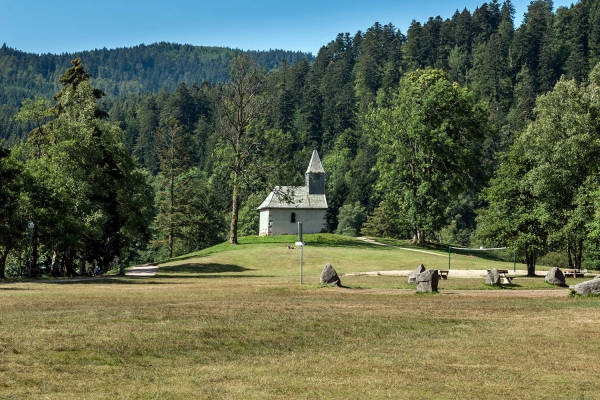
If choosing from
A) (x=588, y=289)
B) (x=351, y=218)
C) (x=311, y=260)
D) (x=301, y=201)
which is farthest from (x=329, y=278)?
(x=351, y=218)

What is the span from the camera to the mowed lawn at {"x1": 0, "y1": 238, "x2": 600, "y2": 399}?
1441cm

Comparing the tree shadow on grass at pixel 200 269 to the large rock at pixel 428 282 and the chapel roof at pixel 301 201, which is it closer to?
the large rock at pixel 428 282

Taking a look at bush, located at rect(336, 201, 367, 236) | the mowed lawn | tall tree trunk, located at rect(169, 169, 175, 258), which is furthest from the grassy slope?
bush, located at rect(336, 201, 367, 236)

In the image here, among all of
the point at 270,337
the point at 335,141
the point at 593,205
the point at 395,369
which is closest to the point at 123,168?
the point at 593,205

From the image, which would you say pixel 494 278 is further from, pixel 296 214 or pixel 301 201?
pixel 296 214

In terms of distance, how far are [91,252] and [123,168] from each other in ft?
23.6

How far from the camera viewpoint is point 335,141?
195750 mm

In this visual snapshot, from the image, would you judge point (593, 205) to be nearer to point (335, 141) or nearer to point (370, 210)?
point (370, 210)

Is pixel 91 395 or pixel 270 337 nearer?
pixel 91 395

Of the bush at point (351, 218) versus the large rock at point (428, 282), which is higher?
the bush at point (351, 218)

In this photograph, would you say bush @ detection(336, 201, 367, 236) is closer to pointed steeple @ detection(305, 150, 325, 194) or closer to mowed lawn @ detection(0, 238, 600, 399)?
pointed steeple @ detection(305, 150, 325, 194)

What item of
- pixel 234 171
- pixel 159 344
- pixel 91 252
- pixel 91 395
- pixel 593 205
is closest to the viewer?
pixel 91 395

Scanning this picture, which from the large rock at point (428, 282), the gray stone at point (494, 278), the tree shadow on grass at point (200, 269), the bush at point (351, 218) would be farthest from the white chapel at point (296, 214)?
the large rock at point (428, 282)

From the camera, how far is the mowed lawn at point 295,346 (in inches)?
567
